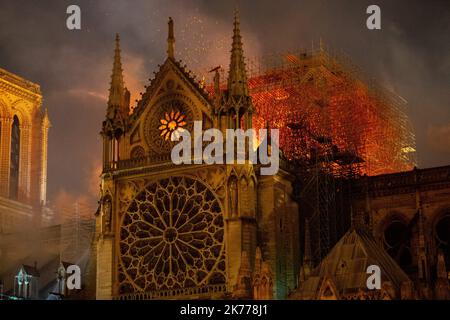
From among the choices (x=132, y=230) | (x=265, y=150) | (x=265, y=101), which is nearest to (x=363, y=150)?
(x=265, y=101)

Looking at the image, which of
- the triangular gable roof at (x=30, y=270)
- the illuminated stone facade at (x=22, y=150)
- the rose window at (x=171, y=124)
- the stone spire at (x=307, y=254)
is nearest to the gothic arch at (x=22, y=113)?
the illuminated stone facade at (x=22, y=150)

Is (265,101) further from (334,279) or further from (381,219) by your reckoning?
(334,279)

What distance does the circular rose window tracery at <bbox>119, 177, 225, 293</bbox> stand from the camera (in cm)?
4041

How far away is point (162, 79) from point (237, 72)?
10.8ft

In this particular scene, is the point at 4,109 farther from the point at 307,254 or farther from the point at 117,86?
the point at 307,254

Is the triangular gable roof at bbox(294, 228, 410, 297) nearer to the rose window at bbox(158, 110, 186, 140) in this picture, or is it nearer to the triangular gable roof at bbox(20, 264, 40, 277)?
the rose window at bbox(158, 110, 186, 140)

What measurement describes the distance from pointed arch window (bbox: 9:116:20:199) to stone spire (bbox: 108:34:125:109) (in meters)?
16.8

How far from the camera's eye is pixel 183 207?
136 feet

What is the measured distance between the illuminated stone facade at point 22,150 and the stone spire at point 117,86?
15472 mm

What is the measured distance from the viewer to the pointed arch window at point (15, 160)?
60.1 metres

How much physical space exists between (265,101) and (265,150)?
661cm

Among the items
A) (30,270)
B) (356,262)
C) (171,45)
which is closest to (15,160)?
(30,270)

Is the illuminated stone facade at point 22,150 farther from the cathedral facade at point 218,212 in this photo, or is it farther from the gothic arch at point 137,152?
the gothic arch at point 137,152
